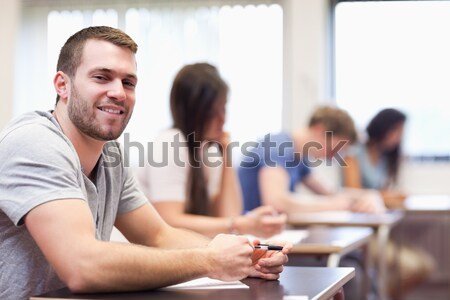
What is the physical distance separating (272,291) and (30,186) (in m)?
0.51

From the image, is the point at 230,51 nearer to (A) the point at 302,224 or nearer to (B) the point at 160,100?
(B) the point at 160,100

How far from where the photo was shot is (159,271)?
1.50 metres

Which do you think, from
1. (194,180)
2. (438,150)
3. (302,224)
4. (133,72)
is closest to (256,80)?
(438,150)

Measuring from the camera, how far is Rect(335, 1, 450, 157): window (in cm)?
639

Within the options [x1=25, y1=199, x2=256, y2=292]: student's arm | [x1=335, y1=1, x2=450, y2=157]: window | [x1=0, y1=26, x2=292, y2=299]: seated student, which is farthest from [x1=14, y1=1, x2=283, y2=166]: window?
[x1=25, y1=199, x2=256, y2=292]: student's arm

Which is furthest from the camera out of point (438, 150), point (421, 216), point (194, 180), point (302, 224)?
point (438, 150)

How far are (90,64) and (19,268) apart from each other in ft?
1.54

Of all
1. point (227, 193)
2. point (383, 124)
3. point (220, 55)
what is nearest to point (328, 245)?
point (227, 193)

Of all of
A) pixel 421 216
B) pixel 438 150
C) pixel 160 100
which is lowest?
pixel 421 216

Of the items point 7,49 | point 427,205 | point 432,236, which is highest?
point 7,49

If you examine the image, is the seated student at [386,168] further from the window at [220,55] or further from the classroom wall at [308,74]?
the window at [220,55]

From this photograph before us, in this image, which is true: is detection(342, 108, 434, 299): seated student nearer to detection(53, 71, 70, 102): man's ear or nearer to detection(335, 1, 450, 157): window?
detection(335, 1, 450, 157): window

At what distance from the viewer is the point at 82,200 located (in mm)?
1577

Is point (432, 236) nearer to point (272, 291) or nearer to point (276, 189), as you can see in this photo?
point (276, 189)
